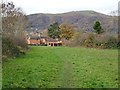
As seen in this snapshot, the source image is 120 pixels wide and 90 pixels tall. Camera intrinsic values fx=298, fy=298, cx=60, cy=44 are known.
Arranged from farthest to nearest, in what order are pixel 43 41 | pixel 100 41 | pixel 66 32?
1. pixel 43 41
2. pixel 66 32
3. pixel 100 41

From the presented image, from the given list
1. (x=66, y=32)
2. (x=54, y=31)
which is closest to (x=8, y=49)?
(x=66, y=32)

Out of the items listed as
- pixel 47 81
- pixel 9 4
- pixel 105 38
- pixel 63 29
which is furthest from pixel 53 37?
pixel 47 81

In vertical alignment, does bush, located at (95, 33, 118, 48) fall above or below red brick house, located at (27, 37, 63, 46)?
above

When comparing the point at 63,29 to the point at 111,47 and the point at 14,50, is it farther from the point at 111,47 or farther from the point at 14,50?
the point at 14,50

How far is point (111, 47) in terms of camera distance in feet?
156

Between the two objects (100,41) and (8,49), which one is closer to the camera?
(8,49)

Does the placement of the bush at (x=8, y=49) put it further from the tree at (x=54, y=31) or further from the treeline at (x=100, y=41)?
the tree at (x=54, y=31)

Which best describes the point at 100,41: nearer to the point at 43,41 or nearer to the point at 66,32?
the point at 66,32

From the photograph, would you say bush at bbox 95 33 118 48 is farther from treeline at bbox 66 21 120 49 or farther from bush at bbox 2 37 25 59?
bush at bbox 2 37 25 59

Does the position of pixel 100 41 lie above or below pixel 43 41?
above

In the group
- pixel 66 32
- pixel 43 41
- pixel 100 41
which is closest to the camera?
pixel 100 41

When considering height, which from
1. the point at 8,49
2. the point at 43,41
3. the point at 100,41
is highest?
the point at 8,49

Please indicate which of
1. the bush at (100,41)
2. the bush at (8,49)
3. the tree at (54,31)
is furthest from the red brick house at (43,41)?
the bush at (8,49)


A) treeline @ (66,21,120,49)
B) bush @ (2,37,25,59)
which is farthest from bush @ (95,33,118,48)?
bush @ (2,37,25,59)
